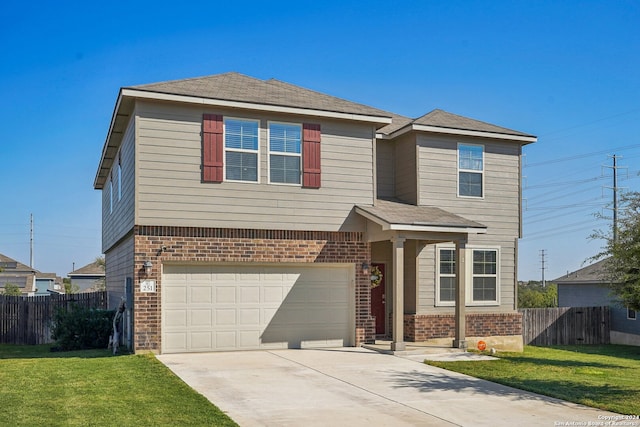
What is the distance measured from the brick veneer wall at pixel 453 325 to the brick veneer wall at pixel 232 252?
1.33 metres

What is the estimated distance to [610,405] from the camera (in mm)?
9023

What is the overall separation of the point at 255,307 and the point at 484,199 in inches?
285

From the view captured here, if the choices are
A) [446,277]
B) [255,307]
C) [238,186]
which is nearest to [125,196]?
[238,186]

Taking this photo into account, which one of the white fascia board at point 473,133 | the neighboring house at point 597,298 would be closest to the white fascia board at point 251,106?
the white fascia board at point 473,133

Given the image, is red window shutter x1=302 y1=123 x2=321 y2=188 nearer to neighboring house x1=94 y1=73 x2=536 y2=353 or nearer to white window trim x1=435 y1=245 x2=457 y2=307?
neighboring house x1=94 y1=73 x2=536 y2=353

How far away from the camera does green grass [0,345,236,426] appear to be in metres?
7.74

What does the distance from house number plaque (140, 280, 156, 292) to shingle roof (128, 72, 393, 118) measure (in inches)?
162

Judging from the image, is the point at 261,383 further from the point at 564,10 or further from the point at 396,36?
the point at 564,10

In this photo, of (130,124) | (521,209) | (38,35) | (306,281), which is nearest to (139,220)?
(130,124)

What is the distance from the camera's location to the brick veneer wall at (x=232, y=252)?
44.5ft

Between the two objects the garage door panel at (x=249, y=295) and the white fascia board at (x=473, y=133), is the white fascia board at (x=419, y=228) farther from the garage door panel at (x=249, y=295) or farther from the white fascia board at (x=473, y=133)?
the garage door panel at (x=249, y=295)

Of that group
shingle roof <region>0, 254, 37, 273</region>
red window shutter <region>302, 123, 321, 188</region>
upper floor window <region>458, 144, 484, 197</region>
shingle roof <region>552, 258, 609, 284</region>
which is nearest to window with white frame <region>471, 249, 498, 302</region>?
upper floor window <region>458, 144, 484, 197</region>

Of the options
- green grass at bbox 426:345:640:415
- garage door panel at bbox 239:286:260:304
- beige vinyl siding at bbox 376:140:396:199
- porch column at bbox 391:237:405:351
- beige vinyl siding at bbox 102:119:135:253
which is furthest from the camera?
beige vinyl siding at bbox 376:140:396:199

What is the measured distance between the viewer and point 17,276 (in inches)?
2085
